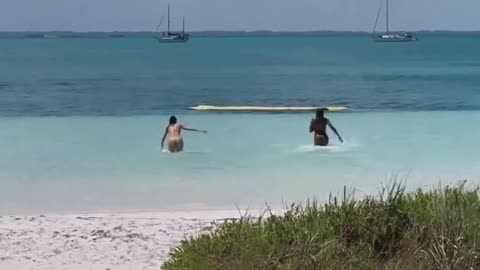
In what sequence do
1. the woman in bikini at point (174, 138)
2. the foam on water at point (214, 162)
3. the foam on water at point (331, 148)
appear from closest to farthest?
the foam on water at point (214, 162), the woman in bikini at point (174, 138), the foam on water at point (331, 148)

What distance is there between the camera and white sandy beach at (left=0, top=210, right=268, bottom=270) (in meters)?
7.66

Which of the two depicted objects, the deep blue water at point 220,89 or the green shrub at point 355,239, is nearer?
the green shrub at point 355,239

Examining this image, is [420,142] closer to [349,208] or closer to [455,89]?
[349,208]

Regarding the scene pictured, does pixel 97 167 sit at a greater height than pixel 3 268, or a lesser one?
greater

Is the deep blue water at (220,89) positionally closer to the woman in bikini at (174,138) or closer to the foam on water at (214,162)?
the foam on water at (214,162)

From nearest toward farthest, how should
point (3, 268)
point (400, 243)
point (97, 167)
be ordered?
point (400, 243) < point (3, 268) < point (97, 167)

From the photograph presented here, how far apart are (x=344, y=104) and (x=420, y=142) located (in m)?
12.8

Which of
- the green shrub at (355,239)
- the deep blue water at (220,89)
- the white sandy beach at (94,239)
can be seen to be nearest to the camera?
the green shrub at (355,239)

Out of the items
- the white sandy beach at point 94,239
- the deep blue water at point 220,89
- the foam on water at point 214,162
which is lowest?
the white sandy beach at point 94,239

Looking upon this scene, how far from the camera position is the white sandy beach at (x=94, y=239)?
766 cm

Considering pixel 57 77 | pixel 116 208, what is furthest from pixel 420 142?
pixel 57 77

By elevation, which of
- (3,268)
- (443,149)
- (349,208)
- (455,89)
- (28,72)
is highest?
(28,72)

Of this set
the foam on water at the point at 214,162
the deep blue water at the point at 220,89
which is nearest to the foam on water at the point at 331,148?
the foam on water at the point at 214,162

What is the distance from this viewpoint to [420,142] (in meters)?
20.1
